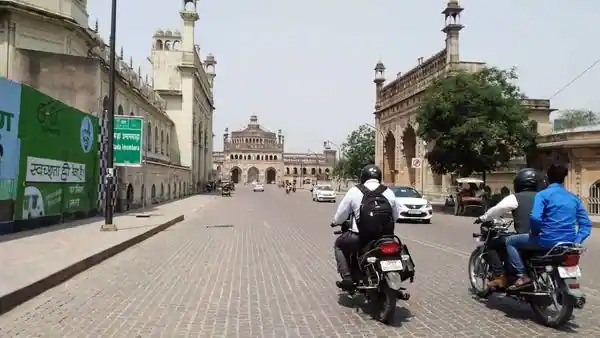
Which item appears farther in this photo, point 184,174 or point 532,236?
point 184,174

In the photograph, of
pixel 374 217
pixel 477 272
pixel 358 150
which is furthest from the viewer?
pixel 358 150

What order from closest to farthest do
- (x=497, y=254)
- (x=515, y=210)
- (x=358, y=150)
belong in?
(x=515, y=210) < (x=497, y=254) < (x=358, y=150)

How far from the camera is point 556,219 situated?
6.11 metres

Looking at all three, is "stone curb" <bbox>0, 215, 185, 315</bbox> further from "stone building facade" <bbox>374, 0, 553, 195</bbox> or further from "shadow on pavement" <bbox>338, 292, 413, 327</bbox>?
"stone building facade" <bbox>374, 0, 553, 195</bbox>

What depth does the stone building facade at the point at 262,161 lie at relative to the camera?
140500 millimetres

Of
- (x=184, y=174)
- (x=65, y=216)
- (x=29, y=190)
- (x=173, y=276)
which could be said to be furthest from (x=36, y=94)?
(x=184, y=174)

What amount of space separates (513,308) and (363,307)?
5.76 ft

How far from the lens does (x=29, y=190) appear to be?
1481cm

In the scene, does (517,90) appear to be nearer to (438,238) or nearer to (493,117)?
(493,117)

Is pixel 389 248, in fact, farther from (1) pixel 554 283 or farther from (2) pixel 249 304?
(2) pixel 249 304

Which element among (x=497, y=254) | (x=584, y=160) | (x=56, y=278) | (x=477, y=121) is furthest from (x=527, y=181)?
(x=584, y=160)

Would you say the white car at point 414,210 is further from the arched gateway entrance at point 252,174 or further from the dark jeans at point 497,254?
the arched gateway entrance at point 252,174

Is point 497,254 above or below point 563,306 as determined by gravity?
above

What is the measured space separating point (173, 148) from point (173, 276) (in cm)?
4880
